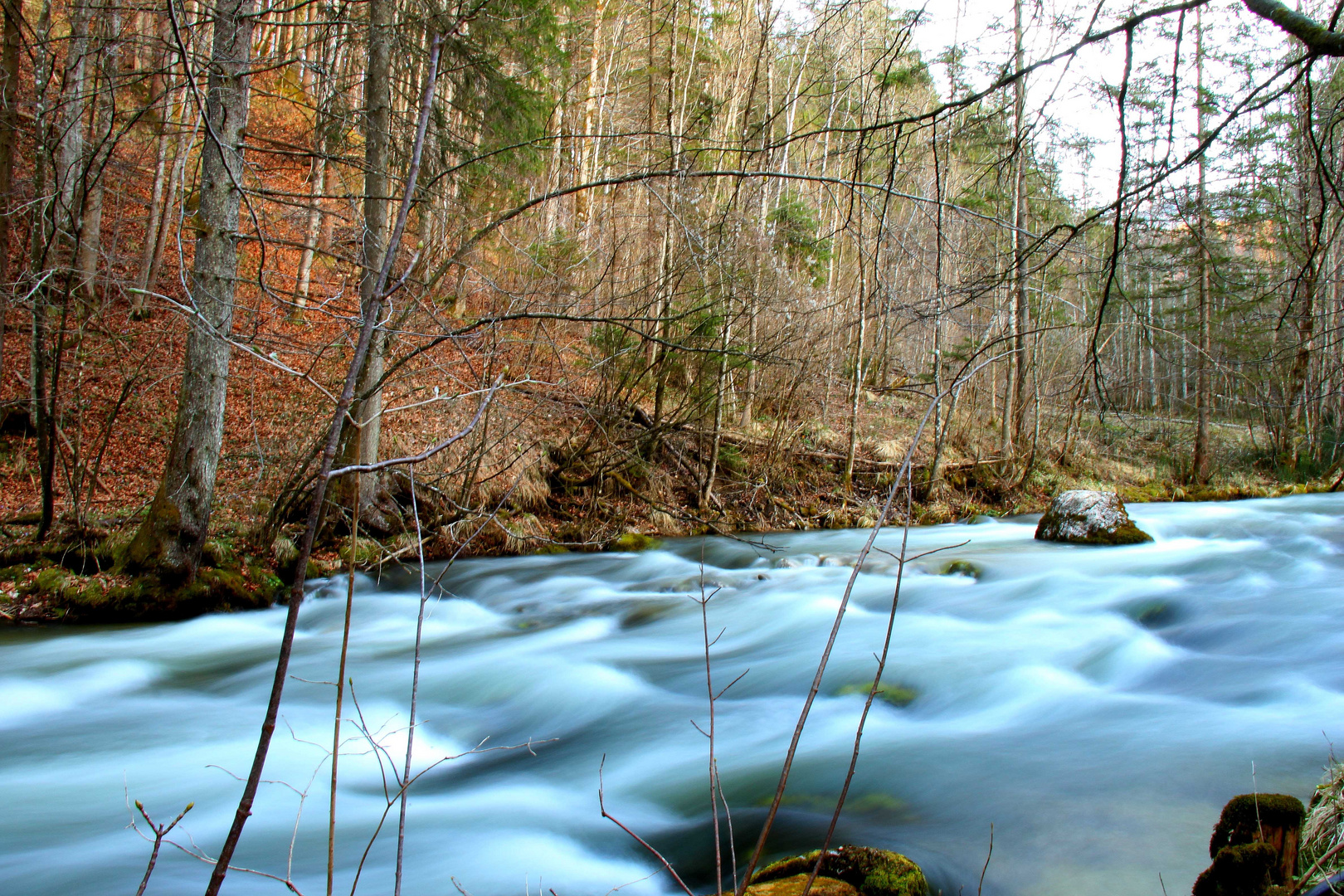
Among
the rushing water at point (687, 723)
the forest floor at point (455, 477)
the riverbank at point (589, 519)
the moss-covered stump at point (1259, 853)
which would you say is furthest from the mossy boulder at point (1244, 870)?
the forest floor at point (455, 477)

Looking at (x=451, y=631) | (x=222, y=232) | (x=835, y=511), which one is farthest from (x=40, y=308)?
(x=835, y=511)

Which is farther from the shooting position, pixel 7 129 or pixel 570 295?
pixel 570 295

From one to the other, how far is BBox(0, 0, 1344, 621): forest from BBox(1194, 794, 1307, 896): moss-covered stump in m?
1.22

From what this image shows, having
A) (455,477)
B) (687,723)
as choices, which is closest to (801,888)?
(687,723)

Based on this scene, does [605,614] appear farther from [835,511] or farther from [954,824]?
[835,511]

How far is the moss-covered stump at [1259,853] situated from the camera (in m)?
2.24

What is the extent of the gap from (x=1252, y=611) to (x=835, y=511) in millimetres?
5925

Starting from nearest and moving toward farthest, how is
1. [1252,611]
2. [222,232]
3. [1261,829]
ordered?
[1261,829]
[222,232]
[1252,611]

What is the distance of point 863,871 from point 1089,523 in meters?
8.70

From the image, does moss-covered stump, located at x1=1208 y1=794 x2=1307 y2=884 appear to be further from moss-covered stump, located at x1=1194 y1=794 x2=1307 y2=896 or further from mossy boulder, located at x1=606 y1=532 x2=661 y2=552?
mossy boulder, located at x1=606 y1=532 x2=661 y2=552

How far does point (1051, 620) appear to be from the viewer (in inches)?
273

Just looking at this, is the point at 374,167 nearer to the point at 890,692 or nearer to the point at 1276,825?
the point at 890,692

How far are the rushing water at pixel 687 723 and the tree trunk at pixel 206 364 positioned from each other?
Result: 27.6 inches

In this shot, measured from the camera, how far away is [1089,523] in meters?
9.93
